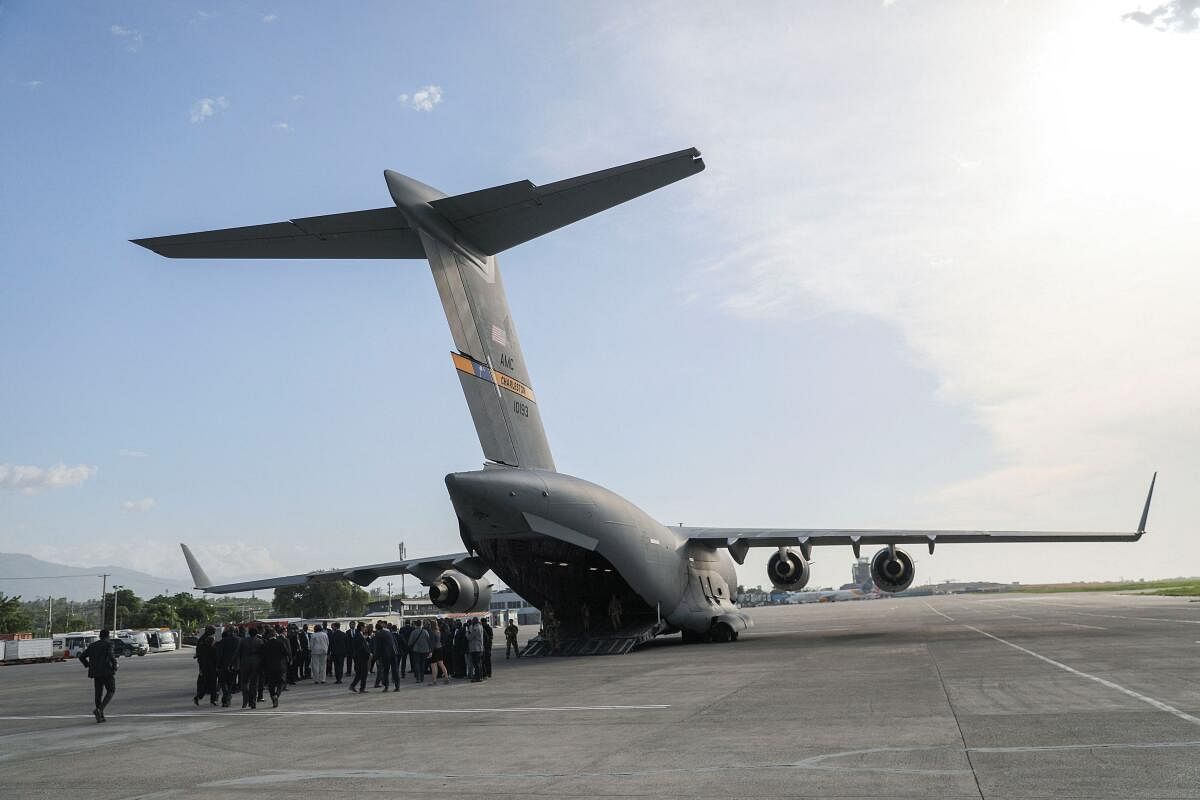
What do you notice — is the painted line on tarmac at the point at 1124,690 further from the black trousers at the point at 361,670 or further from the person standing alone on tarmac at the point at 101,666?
the person standing alone on tarmac at the point at 101,666

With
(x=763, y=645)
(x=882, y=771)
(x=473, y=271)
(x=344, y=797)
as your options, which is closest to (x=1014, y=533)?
(x=763, y=645)

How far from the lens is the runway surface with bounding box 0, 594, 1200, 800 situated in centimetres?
608

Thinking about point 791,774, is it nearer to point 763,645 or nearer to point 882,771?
point 882,771

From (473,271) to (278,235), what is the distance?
342 centimetres

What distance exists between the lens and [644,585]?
2067 cm

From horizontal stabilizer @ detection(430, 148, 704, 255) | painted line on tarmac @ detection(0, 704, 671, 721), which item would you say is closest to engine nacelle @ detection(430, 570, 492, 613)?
horizontal stabilizer @ detection(430, 148, 704, 255)

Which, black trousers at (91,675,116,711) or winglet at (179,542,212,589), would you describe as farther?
winglet at (179,542,212,589)

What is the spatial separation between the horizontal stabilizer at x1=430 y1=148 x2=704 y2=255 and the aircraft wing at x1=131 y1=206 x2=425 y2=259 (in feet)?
3.14

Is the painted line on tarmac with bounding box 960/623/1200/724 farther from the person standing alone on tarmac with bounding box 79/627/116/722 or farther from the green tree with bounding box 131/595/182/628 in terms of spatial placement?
the green tree with bounding box 131/595/182/628

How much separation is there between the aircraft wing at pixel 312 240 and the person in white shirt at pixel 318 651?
23.2ft

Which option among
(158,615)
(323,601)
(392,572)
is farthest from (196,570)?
(323,601)

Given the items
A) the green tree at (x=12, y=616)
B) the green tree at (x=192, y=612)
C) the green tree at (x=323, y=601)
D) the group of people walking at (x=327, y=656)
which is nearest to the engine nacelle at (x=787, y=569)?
the group of people walking at (x=327, y=656)

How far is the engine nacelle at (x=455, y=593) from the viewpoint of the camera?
2442 cm

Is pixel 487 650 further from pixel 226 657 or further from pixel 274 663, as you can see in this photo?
pixel 226 657
